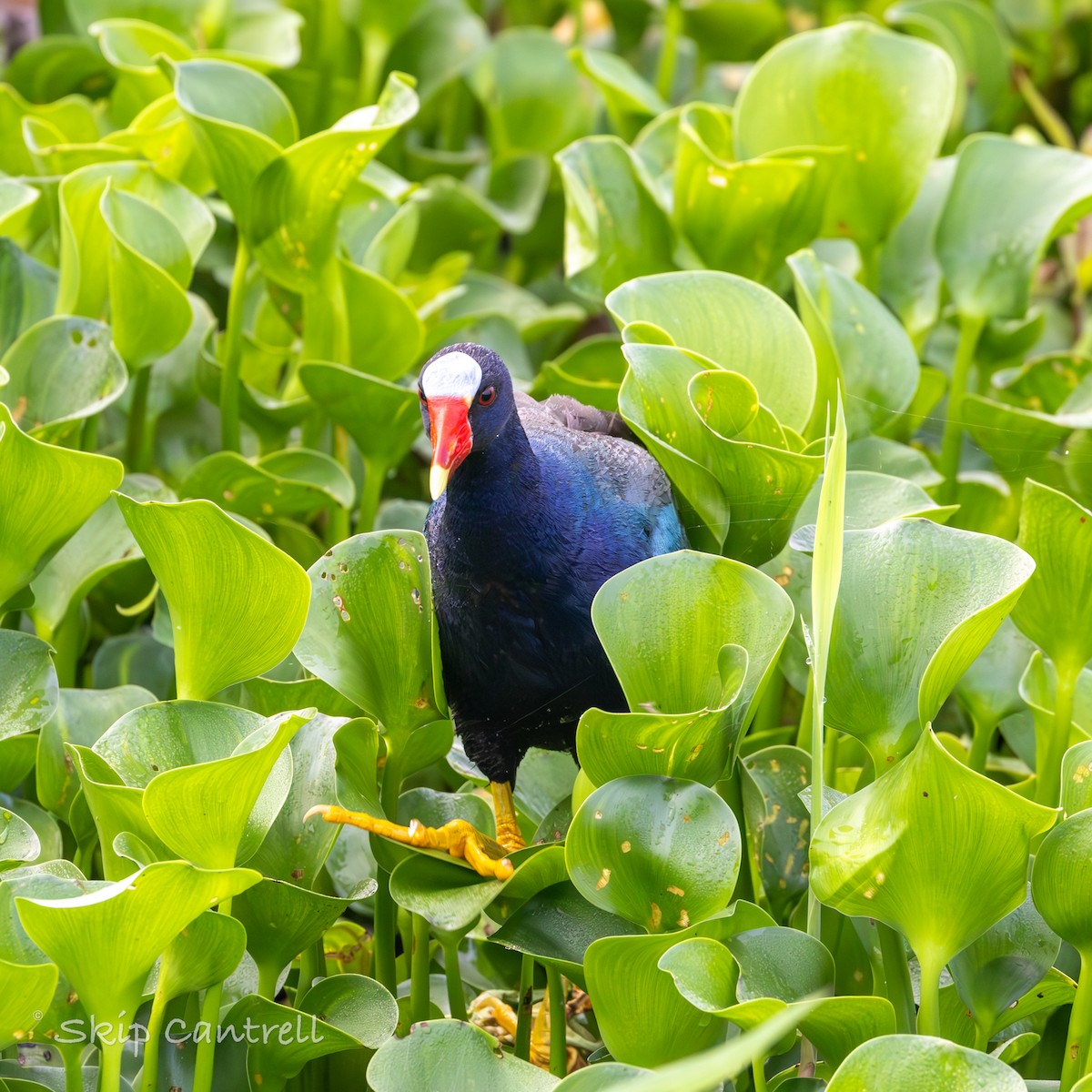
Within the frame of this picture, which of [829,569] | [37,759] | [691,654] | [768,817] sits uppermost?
[829,569]

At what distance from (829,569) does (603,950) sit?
15.0 inches

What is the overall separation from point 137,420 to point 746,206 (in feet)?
3.24

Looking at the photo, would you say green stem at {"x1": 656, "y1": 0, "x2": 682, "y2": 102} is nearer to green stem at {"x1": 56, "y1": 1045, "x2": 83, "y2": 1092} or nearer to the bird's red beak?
the bird's red beak

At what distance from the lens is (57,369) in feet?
5.98

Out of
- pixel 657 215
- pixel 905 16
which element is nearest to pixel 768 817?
pixel 657 215

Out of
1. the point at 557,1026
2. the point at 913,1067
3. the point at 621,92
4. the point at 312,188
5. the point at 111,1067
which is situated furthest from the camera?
the point at 621,92

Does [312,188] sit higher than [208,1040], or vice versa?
[312,188]

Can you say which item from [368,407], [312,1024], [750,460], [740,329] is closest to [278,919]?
[312,1024]

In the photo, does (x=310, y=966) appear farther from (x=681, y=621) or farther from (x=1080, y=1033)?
(x=1080, y=1033)

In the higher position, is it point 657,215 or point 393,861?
point 657,215

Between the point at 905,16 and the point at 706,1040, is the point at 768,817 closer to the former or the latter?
the point at 706,1040

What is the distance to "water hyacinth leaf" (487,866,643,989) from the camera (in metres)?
1.39

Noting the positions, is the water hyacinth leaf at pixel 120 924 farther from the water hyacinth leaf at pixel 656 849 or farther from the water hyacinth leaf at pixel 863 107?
the water hyacinth leaf at pixel 863 107

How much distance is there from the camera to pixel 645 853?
128cm
